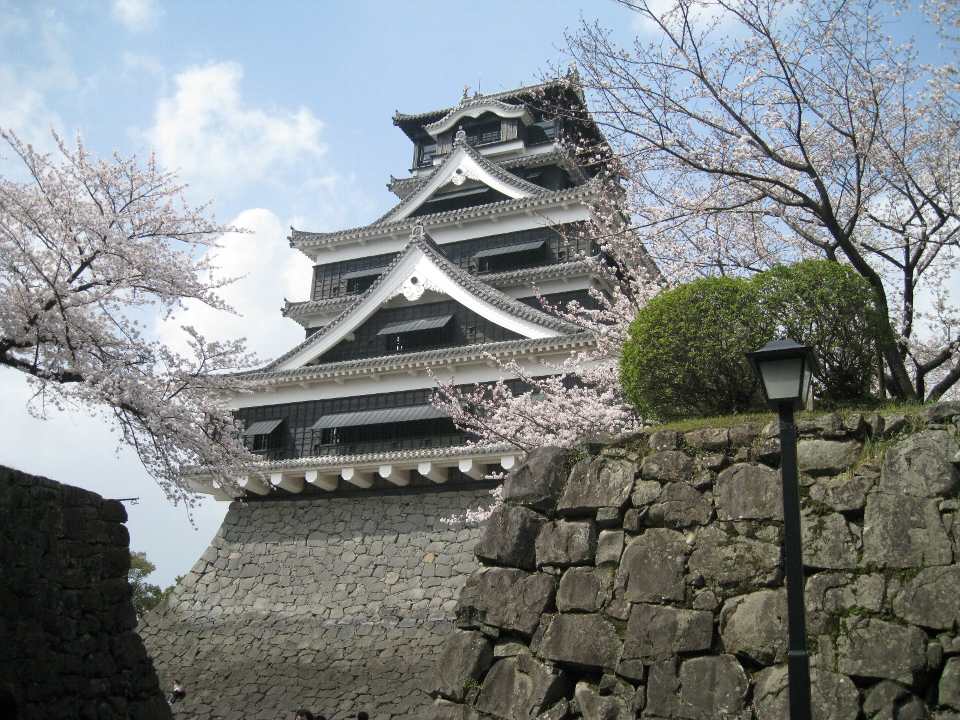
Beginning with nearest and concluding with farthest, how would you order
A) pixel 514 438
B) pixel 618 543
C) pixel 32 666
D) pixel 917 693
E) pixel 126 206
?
pixel 917 693 < pixel 618 543 < pixel 32 666 < pixel 126 206 < pixel 514 438

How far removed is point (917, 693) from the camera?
4.96 meters

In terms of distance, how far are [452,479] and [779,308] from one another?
33.9 ft

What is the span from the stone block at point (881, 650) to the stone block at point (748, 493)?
918 millimetres

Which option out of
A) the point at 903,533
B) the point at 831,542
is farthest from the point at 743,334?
the point at 903,533

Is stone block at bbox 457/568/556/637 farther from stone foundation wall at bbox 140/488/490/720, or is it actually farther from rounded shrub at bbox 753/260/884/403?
stone foundation wall at bbox 140/488/490/720

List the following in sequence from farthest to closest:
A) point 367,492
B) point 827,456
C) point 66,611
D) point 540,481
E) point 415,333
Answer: point 415,333 < point 367,492 < point 66,611 < point 540,481 < point 827,456

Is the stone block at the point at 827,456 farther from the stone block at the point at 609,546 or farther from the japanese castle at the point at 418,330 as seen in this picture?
the japanese castle at the point at 418,330

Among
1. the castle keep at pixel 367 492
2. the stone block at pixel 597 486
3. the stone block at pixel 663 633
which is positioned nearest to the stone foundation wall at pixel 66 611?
the castle keep at pixel 367 492

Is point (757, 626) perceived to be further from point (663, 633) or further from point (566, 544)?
point (566, 544)

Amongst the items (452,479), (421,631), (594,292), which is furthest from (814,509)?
(594,292)

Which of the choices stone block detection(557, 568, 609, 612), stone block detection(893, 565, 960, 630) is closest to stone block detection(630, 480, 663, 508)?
stone block detection(557, 568, 609, 612)

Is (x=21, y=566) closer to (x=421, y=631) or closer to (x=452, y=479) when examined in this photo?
(x=421, y=631)

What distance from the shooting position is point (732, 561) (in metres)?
5.81

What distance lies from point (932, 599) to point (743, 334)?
2.39 meters
